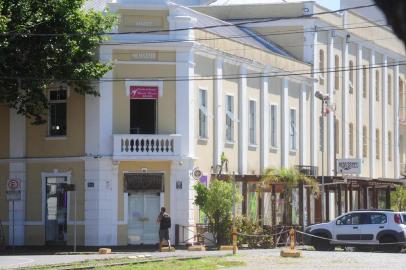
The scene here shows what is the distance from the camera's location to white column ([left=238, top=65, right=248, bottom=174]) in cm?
4372

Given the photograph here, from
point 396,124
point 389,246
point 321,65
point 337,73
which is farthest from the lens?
point 396,124

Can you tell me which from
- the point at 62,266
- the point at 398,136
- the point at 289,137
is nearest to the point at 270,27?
the point at 289,137

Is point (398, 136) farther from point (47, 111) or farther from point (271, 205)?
point (47, 111)

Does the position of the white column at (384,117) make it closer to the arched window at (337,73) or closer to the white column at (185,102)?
the arched window at (337,73)

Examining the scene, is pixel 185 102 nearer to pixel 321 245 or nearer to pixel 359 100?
pixel 321 245

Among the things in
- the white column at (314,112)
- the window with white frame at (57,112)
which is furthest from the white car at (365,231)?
the white column at (314,112)

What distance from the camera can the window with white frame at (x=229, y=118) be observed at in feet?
141

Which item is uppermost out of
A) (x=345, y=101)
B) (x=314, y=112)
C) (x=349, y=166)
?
(x=345, y=101)

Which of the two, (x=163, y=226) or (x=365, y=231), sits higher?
(x=163, y=226)

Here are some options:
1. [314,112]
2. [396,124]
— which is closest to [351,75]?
[314,112]

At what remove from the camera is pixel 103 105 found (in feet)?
124

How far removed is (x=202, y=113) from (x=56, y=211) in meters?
7.86

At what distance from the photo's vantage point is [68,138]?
1526 inches

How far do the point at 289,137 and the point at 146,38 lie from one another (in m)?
13.2
